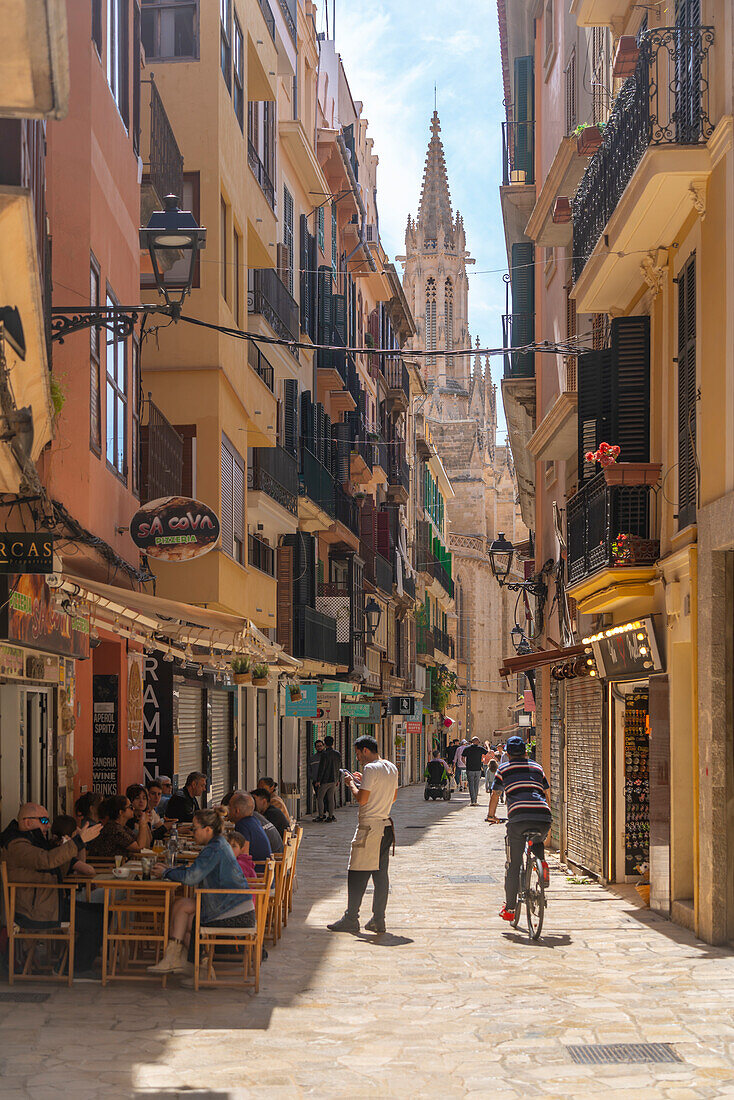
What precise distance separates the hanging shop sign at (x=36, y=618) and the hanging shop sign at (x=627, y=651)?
18.3 feet

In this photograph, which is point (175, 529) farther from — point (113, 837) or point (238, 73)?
point (238, 73)

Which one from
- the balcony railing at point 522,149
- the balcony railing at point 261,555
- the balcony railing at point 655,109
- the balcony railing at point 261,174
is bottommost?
the balcony railing at point 261,555

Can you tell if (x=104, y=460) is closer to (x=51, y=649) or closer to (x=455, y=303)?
(x=51, y=649)

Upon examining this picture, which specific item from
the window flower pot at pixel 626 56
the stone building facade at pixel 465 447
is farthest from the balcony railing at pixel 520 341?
the stone building facade at pixel 465 447

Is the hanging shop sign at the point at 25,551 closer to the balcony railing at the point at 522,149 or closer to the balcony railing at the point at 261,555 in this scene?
the balcony railing at the point at 261,555

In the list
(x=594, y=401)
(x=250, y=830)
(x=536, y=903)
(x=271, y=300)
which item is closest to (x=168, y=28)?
(x=271, y=300)

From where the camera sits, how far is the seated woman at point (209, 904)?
32.9ft

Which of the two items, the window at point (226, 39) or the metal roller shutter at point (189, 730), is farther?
the metal roller shutter at point (189, 730)

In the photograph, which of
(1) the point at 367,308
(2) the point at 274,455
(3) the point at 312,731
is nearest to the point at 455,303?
(1) the point at 367,308

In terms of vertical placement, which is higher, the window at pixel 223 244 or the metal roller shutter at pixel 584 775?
the window at pixel 223 244

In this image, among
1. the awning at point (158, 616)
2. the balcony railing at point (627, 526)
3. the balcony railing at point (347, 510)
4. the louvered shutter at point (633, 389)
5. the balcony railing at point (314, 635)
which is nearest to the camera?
the awning at point (158, 616)

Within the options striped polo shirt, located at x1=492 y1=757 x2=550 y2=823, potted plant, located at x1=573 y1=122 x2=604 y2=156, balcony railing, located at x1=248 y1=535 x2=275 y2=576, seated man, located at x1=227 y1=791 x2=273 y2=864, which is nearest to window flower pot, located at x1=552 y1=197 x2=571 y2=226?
potted plant, located at x1=573 y1=122 x2=604 y2=156

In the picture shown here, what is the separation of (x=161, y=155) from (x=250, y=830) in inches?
320

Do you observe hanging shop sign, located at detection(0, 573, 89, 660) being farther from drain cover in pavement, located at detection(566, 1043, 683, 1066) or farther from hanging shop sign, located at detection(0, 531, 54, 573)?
drain cover in pavement, located at detection(566, 1043, 683, 1066)
